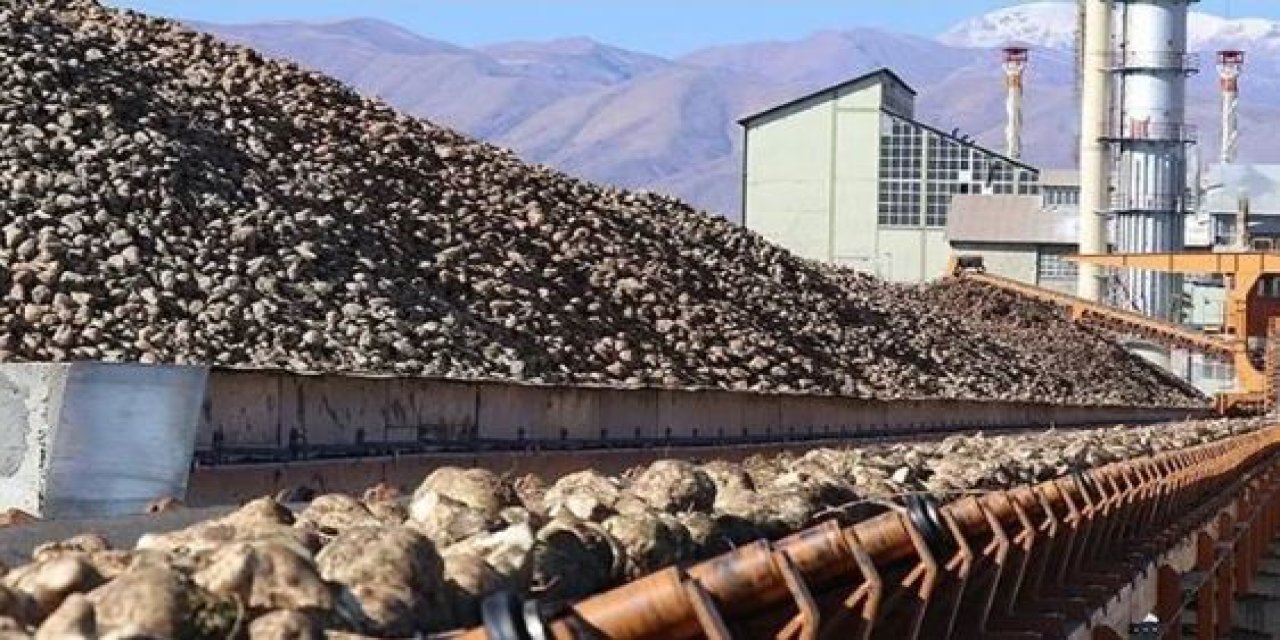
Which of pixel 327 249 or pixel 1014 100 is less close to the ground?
pixel 1014 100

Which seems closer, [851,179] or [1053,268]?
[851,179]

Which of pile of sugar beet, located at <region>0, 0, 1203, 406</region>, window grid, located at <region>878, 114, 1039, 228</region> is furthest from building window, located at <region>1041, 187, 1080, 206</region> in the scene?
pile of sugar beet, located at <region>0, 0, 1203, 406</region>

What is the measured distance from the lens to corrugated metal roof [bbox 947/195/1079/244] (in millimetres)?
73500

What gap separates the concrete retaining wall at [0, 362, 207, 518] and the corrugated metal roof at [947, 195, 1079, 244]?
65.2 m

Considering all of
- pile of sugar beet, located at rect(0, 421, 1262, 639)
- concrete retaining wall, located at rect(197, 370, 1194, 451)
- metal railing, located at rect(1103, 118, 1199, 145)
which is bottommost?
concrete retaining wall, located at rect(197, 370, 1194, 451)

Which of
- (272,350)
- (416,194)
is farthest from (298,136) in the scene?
(272,350)

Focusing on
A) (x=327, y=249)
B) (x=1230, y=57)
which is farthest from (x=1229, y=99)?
(x=327, y=249)

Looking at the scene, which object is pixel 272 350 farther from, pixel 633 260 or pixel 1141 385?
pixel 1141 385

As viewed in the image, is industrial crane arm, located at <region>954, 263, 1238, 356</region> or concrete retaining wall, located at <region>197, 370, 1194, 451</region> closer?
concrete retaining wall, located at <region>197, 370, 1194, 451</region>

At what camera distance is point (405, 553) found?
4.04 metres

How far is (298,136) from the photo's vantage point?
26641 mm

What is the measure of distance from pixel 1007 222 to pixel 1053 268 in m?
2.33

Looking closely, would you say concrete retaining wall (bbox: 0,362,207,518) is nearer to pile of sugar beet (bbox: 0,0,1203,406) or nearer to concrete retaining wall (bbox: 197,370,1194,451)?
concrete retaining wall (bbox: 197,370,1194,451)

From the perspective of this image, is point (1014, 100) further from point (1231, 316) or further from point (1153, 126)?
point (1231, 316)
